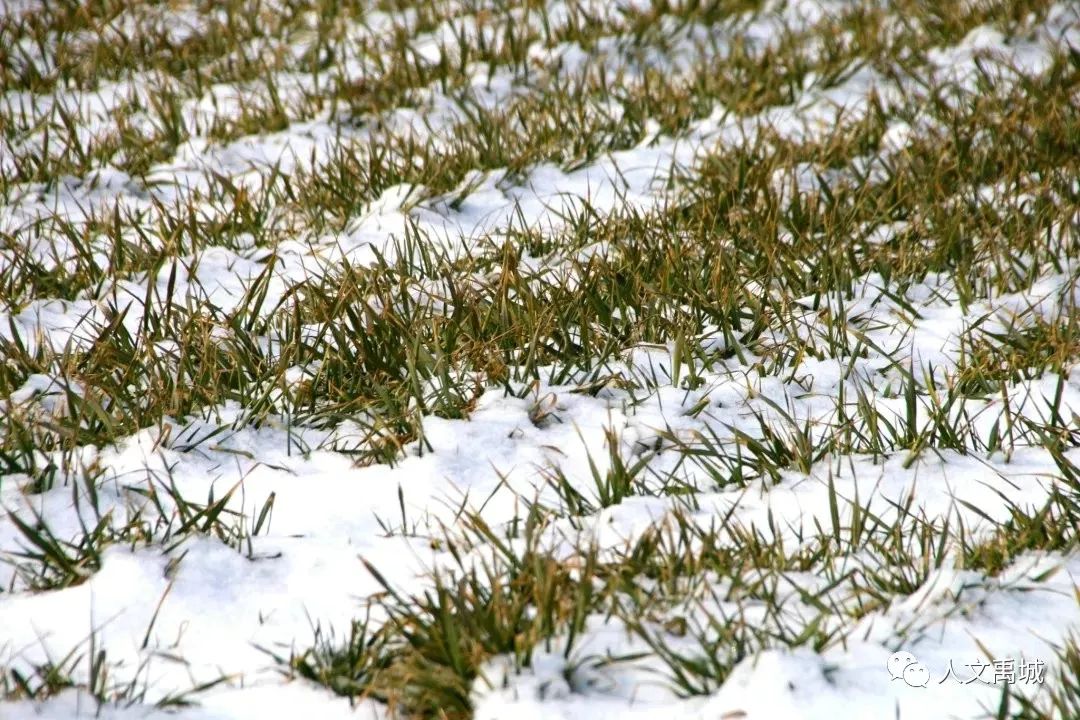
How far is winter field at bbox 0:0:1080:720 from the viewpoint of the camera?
179 cm

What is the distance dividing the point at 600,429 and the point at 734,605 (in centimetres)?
70

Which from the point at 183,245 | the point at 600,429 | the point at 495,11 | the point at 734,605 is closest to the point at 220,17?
the point at 495,11

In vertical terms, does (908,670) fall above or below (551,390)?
below

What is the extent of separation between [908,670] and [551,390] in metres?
1.18

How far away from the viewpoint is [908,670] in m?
1.76

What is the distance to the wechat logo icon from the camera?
5.72 ft

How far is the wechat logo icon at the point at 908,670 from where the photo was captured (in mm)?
1744

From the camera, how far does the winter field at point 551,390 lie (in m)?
1.79

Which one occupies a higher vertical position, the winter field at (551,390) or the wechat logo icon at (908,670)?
the winter field at (551,390)

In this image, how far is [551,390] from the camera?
8.66 feet

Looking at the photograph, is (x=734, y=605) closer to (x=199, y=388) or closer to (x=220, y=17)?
(x=199, y=388)

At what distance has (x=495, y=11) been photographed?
5152 millimetres

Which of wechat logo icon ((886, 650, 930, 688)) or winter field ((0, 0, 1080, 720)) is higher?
winter field ((0, 0, 1080, 720))

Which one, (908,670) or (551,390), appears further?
(551,390)
